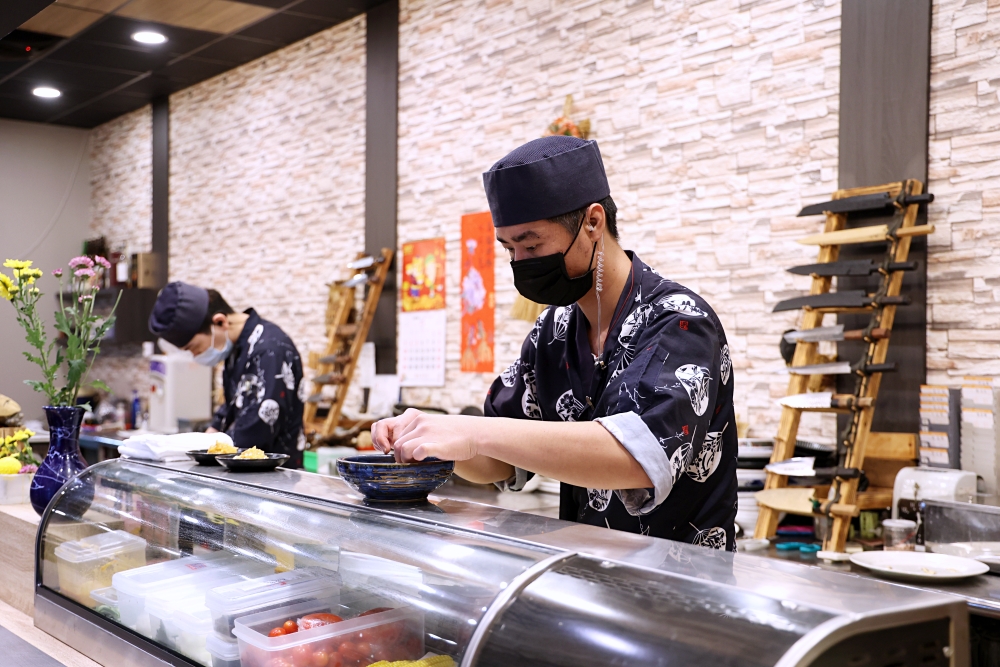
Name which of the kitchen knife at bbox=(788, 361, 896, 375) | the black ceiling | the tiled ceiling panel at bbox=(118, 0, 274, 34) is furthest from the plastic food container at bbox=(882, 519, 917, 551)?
the tiled ceiling panel at bbox=(118, 0, 274, 34)

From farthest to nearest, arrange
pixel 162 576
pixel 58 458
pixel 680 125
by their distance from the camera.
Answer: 1. pixel 680 125
2. pixel 58 458
3. pixel 162 576

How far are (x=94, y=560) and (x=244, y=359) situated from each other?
1678 millimetres

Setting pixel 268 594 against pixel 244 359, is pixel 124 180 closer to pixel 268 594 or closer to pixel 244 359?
pixel 244 359

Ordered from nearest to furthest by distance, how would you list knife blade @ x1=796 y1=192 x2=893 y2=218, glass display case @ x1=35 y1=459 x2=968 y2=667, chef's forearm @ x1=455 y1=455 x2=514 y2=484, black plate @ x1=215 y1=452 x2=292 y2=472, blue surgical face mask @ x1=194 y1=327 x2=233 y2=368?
glass display case @ x1=35 y1=459 x2=968 y2=667, chef's forearm @ x1=455 y1=455 x2=514 y2=484, black plate @ x1=215 y1=452 x2=292 y2=472, knife blade @ x1=796 y1=192 x2=893 y2=218, blue surgical face mask @ x1=194 y1=327 x2=233 y2=368

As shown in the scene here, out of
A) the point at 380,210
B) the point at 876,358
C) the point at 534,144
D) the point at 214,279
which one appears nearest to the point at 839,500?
the point at 876,358

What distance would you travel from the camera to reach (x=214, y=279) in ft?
25.0

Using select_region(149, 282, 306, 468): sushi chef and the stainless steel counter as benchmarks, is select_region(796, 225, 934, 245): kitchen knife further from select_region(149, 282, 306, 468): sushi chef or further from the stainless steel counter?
select_region(149, 282, 306, 468): sushi chef

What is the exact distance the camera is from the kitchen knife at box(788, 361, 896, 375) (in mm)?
3131

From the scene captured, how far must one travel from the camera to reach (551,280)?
168 cm

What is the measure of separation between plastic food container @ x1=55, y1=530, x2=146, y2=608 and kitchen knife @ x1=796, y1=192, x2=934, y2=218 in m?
2.55

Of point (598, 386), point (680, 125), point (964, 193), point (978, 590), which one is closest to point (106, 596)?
point (598, 386)

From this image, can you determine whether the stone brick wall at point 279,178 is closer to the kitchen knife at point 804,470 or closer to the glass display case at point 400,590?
the kitchen knife at point 804,470

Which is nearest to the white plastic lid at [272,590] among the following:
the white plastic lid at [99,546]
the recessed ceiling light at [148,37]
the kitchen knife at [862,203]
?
the white plastic lid at [99,546]

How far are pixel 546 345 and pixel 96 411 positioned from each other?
792 cm
